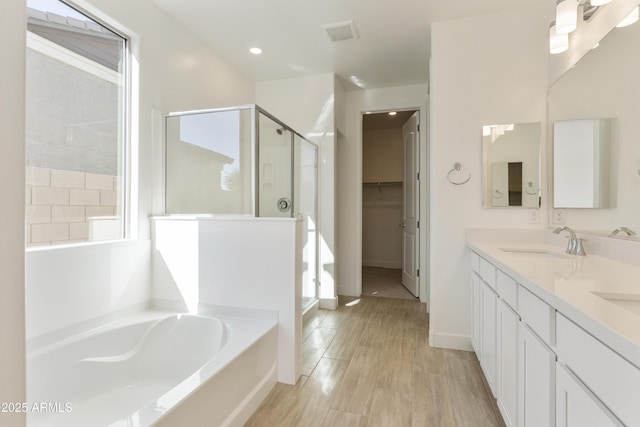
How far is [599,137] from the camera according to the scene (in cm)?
174

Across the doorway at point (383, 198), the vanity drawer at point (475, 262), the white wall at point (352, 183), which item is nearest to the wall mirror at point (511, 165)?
the vanity drawer at point (475, 262)

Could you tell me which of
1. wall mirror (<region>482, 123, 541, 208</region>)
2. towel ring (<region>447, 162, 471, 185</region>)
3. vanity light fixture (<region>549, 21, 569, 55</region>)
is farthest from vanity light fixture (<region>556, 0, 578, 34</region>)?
towel ring (<region>447, 162, 471, 185</region>)

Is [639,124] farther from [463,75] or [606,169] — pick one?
[463,75]

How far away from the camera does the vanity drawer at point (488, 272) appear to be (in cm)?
173

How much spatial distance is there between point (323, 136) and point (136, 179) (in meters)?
2.03

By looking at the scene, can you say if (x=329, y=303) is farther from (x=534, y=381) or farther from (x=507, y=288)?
(x=534, y=381)

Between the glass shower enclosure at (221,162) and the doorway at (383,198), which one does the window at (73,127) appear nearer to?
the glass shower enclosure at (221,162)

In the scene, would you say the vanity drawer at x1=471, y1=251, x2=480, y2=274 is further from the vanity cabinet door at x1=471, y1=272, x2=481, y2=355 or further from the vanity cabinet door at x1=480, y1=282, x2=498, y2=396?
the vanity cabinet door at x1=480, y1=282, x2=498, y2=396

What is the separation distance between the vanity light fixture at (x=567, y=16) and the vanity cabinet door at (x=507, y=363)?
1700 millimetres

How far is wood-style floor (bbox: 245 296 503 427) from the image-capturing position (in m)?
1.66

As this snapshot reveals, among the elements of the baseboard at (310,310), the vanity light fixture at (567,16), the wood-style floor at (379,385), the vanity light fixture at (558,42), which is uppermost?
the vanity light fixture at (567,16)

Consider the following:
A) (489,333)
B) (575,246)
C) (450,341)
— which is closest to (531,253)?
(575,246)

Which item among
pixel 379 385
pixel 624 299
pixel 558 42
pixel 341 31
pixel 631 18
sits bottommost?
pixel 379 385

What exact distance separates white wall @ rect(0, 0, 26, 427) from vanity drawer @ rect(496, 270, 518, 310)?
1.66m
